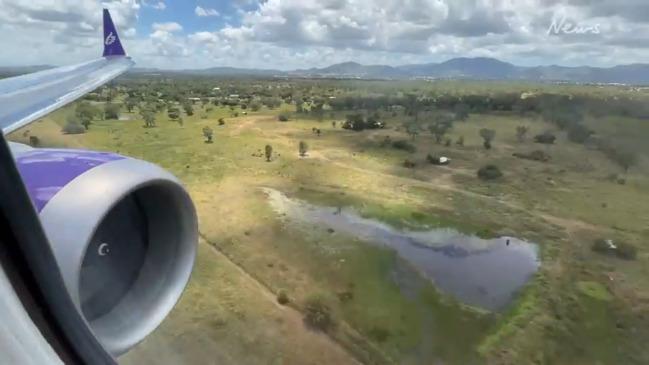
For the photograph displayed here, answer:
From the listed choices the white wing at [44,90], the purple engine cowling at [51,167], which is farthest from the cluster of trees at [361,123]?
the purple engine cowling at [51,167]

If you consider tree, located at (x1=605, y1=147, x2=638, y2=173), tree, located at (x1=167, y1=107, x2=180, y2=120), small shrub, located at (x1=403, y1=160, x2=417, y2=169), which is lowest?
small shrub, located at (x1=403, y1=160, x2=417, y2=169)

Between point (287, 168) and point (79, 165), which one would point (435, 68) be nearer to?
point (287, 168)

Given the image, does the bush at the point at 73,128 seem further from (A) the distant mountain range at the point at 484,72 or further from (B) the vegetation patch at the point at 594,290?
(B) the vegetation patch at the point at 594,290

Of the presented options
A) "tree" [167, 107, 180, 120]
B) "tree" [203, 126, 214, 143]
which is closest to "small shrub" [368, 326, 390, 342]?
"tree" [203, 126, 214, 143]

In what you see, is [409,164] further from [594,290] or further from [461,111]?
[461,111]

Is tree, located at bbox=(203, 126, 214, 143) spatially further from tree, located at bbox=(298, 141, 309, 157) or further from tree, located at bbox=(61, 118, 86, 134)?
tree, located at bbox=(61, 118, 86, 134)

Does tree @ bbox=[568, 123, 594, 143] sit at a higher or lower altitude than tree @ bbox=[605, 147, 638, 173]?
higher

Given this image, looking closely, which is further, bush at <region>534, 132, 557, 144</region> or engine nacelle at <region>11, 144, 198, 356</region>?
bush at <region>534, 132, 557, 144</region>

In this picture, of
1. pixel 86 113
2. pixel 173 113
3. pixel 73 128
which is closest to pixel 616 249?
pixel 73 128
